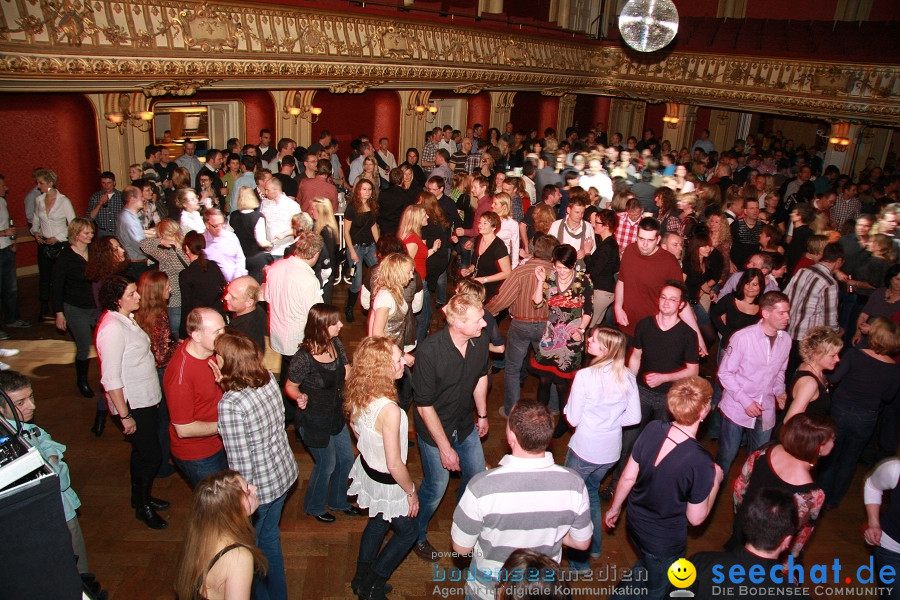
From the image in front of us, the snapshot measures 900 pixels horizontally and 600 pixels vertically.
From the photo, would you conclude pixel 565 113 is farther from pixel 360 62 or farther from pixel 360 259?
pixel 360 259

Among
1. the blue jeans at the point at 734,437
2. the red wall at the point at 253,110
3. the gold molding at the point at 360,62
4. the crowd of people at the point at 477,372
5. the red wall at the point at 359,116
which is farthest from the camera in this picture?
the red wall at the point at 359,116

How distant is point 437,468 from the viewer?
368 centimetres

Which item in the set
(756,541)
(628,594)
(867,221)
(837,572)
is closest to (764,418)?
(837,572)

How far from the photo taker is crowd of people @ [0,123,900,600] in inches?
109

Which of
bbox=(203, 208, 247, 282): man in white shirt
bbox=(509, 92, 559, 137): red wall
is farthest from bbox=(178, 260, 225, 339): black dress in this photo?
bbox=(509, 92, 559, 137): red wall

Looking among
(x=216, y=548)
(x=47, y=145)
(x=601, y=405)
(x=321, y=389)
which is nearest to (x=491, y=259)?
(x=601, y=405)

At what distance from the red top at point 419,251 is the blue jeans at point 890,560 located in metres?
3.64

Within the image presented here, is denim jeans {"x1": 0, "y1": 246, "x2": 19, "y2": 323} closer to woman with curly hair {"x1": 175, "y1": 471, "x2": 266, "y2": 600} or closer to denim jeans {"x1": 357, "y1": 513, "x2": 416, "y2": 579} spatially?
denim jeans {"x1": 357, "y1": 513, "x2": 416, "y2": 579}

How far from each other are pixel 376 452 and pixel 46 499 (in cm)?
170

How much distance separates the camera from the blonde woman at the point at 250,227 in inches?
247

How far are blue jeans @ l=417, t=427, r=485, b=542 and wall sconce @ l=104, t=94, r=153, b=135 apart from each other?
7176 mm

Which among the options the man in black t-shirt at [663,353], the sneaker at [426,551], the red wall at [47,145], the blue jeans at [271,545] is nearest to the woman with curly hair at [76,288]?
the blue jeans at [271,545]

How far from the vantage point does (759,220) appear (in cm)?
689

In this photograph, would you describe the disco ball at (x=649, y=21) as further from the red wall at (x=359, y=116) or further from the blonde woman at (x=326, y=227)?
the red wall at (x=359, y=116)
